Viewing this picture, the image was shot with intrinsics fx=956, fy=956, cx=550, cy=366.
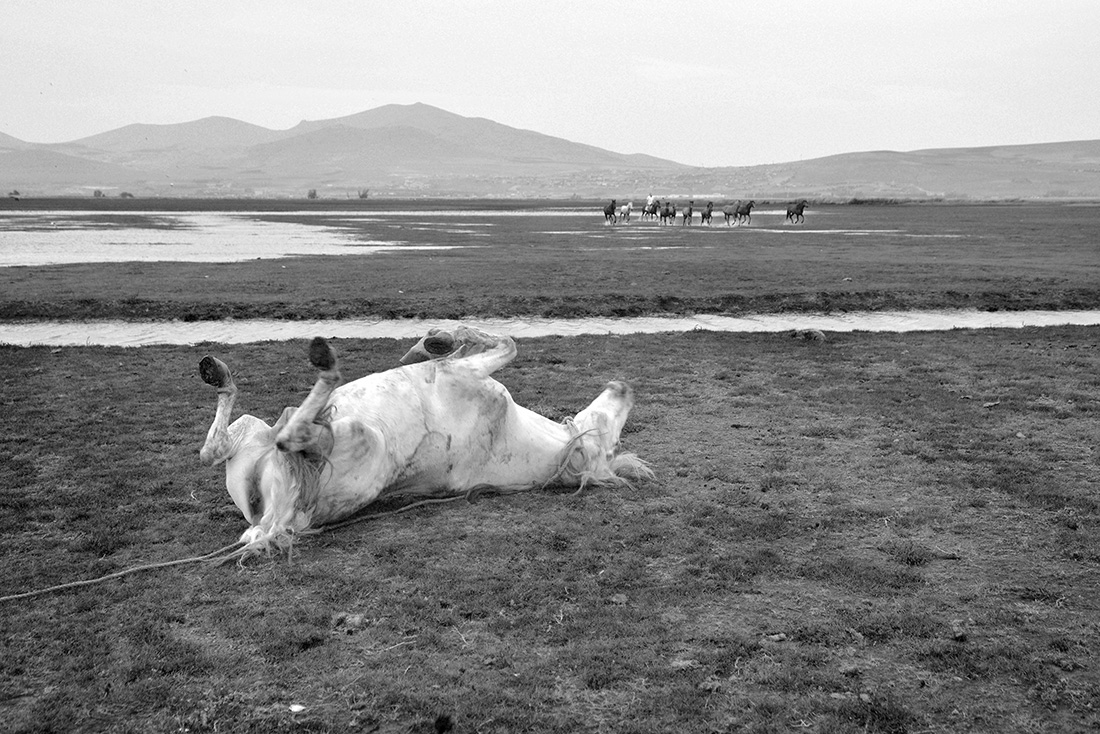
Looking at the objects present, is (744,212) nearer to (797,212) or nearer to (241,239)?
(797,212)

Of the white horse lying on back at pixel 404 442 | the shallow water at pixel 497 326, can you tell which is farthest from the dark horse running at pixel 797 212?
the white horse lying on back at pixel 404 442

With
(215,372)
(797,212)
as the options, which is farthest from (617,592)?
(797,212)

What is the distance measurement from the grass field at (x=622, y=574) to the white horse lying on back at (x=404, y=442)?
23cm

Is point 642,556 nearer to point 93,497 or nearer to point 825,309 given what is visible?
point 93,497

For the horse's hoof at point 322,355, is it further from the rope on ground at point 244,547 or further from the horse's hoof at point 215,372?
the rope on ground at point 244,547

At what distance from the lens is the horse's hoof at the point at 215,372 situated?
5910 millimetres

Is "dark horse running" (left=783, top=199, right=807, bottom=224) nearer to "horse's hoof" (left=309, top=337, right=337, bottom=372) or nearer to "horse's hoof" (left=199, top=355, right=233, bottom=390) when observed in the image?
"horse's hoof" (left=199, top=355, right=233, bottom=390)

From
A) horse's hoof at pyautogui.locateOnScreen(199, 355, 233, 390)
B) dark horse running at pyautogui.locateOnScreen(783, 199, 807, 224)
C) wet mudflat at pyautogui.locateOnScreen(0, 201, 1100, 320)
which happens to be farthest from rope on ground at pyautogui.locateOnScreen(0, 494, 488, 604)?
dark horse running at pyautogui.locateOnScreen(783, 199, 807, 224)

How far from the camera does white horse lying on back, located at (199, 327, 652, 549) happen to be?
233 inches

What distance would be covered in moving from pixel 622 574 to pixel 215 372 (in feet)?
9.24

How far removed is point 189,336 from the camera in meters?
15.1

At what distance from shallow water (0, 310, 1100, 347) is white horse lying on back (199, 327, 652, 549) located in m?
7.91

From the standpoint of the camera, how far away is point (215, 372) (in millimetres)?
5996

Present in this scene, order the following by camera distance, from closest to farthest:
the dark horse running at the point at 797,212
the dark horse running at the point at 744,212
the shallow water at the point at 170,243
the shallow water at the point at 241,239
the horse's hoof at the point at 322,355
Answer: the horse's hoof at the point at 322,355
the shallow water at the point at 170,243
the shallow water at the point at 241,239
the dark horse running at the point at 744,212
the dark horse running at the point at 797,212
